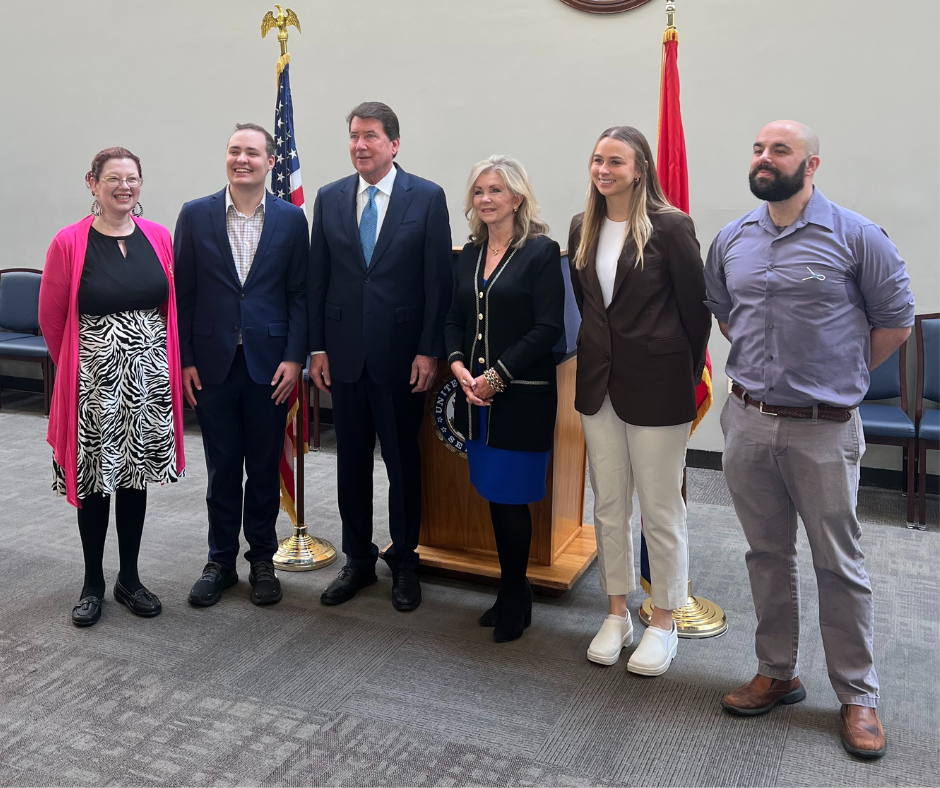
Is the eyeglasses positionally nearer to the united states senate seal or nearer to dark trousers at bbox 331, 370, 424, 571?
dark trousers at bbox 331, 370, 424, 571

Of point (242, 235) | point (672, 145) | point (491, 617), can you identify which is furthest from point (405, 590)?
point (672, 145)

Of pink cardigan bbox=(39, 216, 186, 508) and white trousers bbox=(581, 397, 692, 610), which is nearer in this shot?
white trousers bbox=(581, 397, 692, 610)

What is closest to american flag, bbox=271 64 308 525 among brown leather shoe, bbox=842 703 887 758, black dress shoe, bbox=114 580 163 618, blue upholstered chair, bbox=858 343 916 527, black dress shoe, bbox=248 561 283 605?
black dress shoe, bbox=248 561 283 605

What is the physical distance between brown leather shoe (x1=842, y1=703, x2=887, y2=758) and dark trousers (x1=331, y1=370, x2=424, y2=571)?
1.59 m

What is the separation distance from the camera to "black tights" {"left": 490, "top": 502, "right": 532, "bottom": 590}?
2.95m

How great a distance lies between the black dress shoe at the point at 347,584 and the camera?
3287 mm

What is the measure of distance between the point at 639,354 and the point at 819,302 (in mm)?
560

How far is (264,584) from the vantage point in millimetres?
3324

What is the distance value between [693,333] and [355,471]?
4.43ft

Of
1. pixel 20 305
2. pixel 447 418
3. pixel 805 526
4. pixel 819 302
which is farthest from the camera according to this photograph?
pixel 20 305

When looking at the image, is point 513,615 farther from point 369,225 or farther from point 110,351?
point 110,351

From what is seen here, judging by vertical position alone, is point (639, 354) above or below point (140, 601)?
above

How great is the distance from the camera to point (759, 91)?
477cm

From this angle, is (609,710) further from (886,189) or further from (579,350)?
Result: (886,189)
